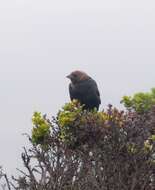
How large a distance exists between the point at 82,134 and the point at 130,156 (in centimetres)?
109

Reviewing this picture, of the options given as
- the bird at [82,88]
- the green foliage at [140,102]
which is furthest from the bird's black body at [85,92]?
the green foliage at [140,102]

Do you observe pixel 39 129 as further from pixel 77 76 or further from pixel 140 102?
pixel 77 76

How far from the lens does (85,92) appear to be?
15000 mm

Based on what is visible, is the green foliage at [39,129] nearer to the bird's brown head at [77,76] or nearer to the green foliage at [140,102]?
the green foliage at [140,102]

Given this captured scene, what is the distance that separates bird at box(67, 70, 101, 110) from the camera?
15.0 m

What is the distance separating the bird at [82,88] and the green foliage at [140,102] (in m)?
3.02

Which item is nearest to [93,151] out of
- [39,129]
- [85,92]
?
[39,129]

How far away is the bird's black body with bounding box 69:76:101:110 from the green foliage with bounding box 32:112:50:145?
3931 mm

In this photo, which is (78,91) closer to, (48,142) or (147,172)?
(48,142)

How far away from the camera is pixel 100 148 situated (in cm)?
1020

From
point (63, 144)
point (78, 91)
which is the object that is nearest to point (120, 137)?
point (63, 144)

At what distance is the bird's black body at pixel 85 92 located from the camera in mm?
14953

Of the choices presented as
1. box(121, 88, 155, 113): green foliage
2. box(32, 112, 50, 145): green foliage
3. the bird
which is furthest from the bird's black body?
box(32, 112, 50, 145): green foliage

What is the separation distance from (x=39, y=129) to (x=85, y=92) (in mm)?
4247
